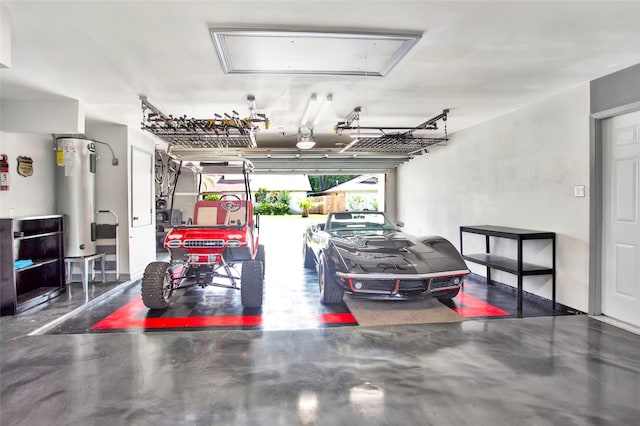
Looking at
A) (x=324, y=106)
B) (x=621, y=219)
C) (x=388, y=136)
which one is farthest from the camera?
(x=388, y=136)

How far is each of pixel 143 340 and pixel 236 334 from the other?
0.89 meters

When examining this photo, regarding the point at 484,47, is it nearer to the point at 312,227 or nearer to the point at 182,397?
the point at 182,397

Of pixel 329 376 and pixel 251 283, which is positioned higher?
pixel 251 283

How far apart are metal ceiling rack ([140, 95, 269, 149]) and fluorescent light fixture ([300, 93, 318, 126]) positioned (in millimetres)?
611

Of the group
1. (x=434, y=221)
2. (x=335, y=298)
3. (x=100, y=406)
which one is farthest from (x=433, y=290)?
(x=434, y=221)

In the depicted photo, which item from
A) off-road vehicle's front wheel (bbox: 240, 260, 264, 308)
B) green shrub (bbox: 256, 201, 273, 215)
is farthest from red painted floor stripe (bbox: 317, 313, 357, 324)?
green shrub (bbox: 256, 201, 273, 215)

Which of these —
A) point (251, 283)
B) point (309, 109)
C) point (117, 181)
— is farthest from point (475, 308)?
point (117, 181)

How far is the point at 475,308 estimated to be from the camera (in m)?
4.55

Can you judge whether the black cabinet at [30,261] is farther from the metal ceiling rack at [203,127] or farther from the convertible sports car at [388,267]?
the convertible sports car at [388,267]

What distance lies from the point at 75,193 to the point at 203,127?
2385 millimetres

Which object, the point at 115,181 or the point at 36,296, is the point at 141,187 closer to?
the point at 115,181

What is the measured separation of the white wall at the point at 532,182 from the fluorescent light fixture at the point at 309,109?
231 centimetres

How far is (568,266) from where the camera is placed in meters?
4.40

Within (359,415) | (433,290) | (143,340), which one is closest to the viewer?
(359,415)
